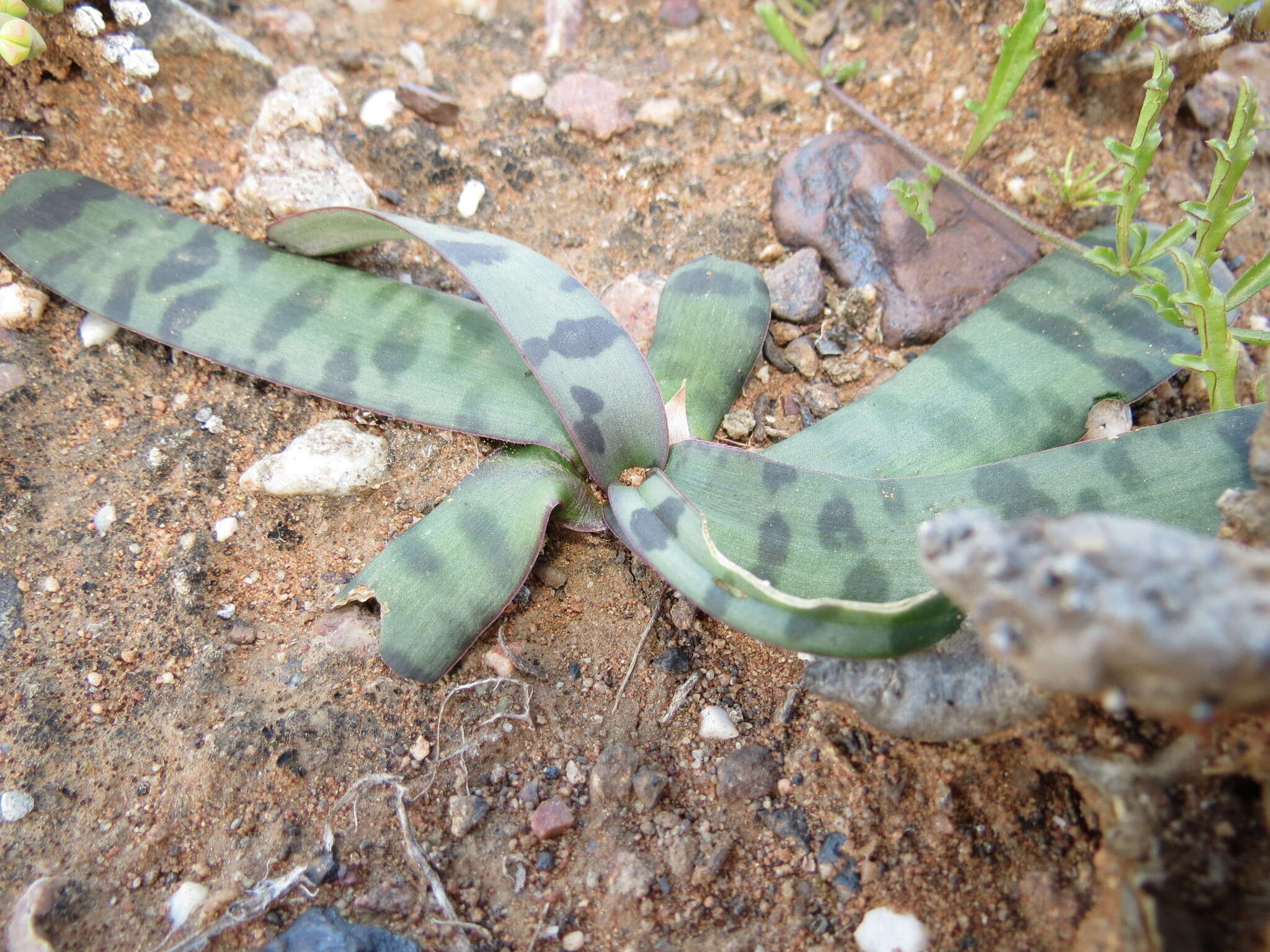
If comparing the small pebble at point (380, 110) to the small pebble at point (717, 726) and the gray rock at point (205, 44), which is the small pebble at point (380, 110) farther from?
the small pebble at point (717, 726)

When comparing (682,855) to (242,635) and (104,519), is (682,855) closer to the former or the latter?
(242,635)

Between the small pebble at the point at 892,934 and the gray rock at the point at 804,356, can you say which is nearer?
the small pebble at the point at 892,934

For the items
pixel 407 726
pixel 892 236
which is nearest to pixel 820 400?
pixel 892 236

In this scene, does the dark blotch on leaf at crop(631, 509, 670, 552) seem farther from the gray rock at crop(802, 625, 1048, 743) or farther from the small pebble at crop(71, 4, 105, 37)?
the small pebble at crop(71, 4, 105, 37)

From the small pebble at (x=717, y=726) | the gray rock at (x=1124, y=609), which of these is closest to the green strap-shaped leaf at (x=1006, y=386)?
the small pebble at (x=717, y=726)

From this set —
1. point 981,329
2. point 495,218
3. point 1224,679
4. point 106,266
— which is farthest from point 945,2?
point 106,266

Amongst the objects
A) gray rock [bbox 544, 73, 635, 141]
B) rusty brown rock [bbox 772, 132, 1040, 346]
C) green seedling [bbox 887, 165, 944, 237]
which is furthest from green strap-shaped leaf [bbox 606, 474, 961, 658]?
gray rock [bbox 544, 73, 635, 141]

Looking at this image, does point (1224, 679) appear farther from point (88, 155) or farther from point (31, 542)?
point (88, 155)
